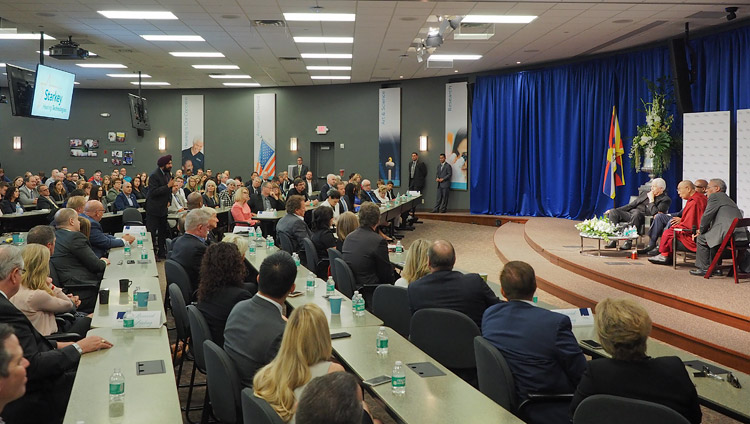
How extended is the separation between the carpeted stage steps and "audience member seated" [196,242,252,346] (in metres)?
3.93

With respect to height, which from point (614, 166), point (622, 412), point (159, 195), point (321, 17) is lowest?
point (622, 412)

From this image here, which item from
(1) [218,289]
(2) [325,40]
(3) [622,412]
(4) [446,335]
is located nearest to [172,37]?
(2) [325,40]

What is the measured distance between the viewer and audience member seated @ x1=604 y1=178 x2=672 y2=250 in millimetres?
9672

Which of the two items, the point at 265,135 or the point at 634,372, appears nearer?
the point at 634,372

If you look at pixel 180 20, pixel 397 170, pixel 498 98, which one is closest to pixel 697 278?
pixel 180 20

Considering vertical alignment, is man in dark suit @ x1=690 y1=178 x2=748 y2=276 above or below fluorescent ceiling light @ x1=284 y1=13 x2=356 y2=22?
below

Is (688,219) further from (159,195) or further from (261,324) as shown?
(159,195)

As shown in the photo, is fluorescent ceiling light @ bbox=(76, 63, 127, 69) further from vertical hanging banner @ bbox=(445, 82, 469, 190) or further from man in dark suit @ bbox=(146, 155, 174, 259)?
vertical hanging banner @ bbox=(445, 82, 469, 190)

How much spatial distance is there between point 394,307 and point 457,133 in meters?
14.1

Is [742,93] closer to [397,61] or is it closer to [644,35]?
[644,35]

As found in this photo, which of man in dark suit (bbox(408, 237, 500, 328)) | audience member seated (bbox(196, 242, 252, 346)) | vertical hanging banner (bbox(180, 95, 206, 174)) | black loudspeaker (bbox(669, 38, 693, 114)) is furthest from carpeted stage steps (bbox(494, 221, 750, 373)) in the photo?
vertical hanging banner (bbox(180, 95, 206, 174))

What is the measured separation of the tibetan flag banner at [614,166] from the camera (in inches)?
525

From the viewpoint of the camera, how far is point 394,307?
4699mm

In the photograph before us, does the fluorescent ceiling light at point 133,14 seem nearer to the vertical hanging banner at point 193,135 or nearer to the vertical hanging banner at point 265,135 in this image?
the vertical hanging banner at point 265,135
